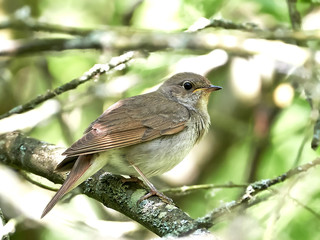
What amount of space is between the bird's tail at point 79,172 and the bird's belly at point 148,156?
14cm

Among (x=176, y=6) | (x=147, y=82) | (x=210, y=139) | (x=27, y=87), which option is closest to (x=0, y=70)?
(x=27, y=87)

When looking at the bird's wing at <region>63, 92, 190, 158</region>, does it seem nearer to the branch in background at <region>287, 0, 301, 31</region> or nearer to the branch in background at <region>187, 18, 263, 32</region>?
the branch in background at <region>187, 18, 263, 32</region>

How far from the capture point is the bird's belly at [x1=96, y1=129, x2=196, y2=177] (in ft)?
14.9

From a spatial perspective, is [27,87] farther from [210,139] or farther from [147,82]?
[210,139]

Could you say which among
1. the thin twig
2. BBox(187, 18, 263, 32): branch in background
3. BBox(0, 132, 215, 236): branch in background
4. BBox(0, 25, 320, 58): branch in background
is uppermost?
BBox(0, 25, 320, 58): branch in background

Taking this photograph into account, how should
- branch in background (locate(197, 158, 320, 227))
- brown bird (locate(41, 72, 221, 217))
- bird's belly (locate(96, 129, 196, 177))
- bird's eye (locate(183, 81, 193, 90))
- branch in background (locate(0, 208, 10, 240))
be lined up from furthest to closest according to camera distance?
bird's eye (locate(183, 81, 193, 90)) → bird's belly (locate(96, 129, 196, 177)) → brown bird (locate(41, 72, 221, 217)) → branch in background (locate(0, 208, 10, 240)) → branch in background (locate(197, 158, 320, 227))

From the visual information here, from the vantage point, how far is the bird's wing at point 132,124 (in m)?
4.31

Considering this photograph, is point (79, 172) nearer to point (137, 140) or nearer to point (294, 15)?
point (137, 140)

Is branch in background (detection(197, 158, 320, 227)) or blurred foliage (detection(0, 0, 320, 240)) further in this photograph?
blurred foliage (detection(0, 0, 320, 240))

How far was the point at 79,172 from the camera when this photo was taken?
4.10 m

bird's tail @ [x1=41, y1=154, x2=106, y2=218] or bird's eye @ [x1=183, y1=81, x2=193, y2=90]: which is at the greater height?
bird's eye @ [x1=183, y1=81, x2=193, y2=90]

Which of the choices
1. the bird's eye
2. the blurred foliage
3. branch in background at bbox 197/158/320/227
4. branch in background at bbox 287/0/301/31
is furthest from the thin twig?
branch in background at bbox 287/0/301/31

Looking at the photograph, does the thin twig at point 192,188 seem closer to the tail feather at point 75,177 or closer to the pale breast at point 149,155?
the pale breast at point 149,155

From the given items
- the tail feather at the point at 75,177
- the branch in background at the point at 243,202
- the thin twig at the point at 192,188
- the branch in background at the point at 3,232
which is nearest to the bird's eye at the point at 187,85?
the thin twig at the point at 192,188
